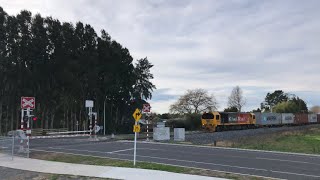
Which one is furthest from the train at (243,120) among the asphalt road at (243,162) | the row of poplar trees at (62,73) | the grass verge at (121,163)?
the grass verge at (121,163)

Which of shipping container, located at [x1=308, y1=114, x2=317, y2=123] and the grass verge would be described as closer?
the grass verge

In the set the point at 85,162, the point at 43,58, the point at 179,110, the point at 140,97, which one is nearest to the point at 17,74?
the point at 43,58

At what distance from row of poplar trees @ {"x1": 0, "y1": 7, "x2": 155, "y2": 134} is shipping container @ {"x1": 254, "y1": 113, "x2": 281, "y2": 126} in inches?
997

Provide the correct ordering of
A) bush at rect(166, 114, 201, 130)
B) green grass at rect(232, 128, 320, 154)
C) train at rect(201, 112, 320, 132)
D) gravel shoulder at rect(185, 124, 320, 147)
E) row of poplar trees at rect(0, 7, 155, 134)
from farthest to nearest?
bush at rect(166, 114, 201, 130), train at rect(201, 112, 320, 132), row of poplar trees at rect(0, 7, 155, 134), gravel shoulder at rect(185, 124, 320, 147), green grass at rect(232, 128, 320, 154)

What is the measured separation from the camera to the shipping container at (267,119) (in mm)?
81562

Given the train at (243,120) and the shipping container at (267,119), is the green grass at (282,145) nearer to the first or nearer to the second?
the train at (243,120)

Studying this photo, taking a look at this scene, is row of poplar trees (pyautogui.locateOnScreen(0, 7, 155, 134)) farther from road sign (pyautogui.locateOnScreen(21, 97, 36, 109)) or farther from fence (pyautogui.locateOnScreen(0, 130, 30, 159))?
road sign (pyautogui.locateOnScreen(21, 97, 36, 109))

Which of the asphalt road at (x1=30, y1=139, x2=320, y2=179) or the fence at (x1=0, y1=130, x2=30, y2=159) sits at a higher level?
the fence at (x1=0, y1=130, x2=30, y2=159)

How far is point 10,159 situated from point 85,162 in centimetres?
456

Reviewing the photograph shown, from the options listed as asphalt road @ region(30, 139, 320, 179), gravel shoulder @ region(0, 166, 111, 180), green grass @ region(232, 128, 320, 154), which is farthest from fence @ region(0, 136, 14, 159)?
green grass @ region(232, 128, 320, 154)

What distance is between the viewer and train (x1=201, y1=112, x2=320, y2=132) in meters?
62.8

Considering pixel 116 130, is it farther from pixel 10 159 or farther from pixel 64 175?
pixel 64 175

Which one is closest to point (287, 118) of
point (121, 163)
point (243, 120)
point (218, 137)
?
point (243, 120)

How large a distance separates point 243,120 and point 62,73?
108 ft
